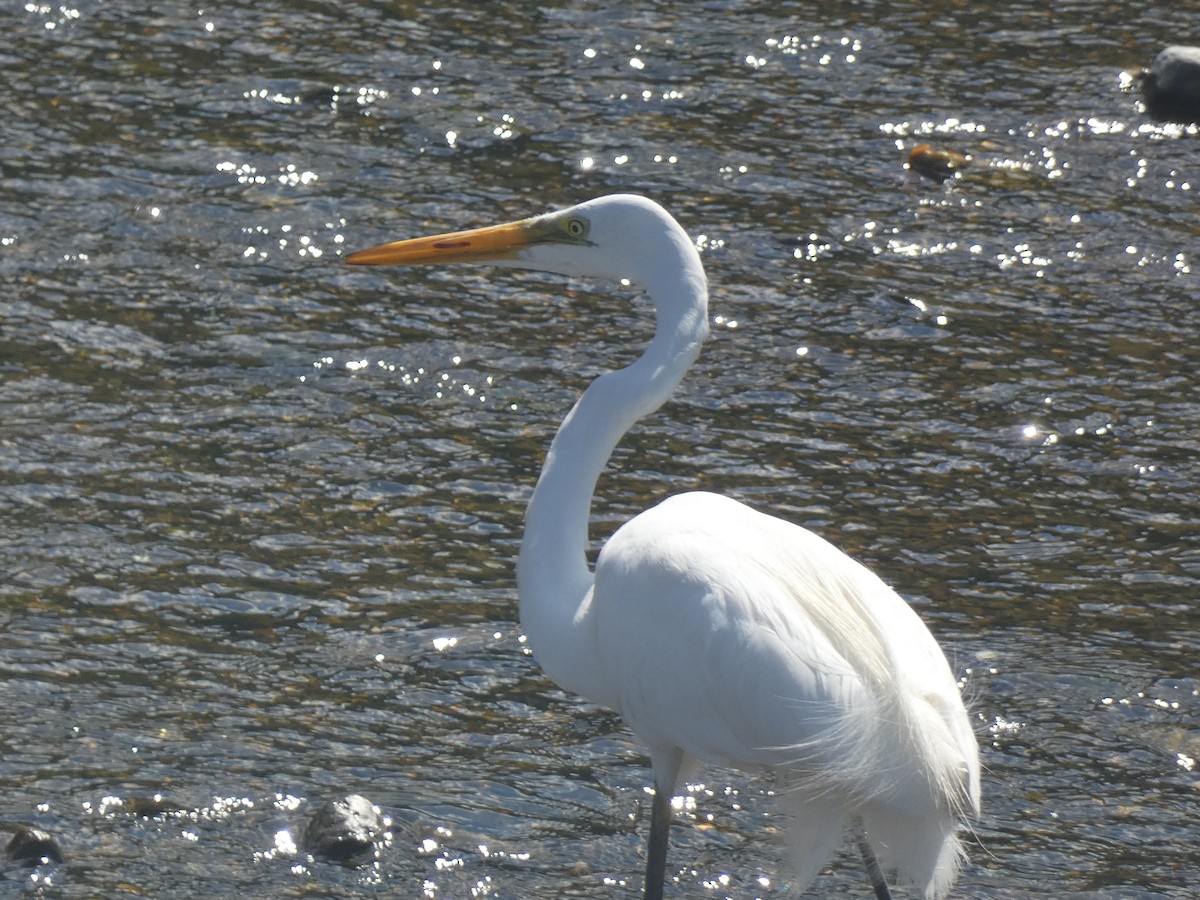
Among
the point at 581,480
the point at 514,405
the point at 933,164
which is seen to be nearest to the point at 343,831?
the point at 581,480

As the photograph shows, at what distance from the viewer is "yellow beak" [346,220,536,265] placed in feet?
14.2

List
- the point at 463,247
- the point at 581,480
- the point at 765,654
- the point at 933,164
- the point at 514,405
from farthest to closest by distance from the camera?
the point at 933,164 < the point at 514,405 < the point at 463,247 < the point at 581,480 < the point at 765,654

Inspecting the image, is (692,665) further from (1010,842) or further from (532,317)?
(532,317)

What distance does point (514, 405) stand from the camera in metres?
6.38

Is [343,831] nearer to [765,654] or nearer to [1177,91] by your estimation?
[765,654]

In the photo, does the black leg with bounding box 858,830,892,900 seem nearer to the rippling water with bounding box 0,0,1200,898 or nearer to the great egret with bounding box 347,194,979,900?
the great egret with bounding box 347,194,979,900

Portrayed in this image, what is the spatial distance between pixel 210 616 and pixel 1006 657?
2353 mm

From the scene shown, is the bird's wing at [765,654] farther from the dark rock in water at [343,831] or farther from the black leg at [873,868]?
the dark rock in water at [343,831]

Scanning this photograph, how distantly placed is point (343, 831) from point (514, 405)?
8.01ft

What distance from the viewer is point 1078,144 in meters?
8.30

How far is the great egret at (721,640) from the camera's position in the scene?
3678 millimetres

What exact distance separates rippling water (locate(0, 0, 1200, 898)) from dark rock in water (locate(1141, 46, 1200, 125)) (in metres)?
0.14

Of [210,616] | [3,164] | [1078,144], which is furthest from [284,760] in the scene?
[1078,144]

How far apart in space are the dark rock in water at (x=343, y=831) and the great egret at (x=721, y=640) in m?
0.60
